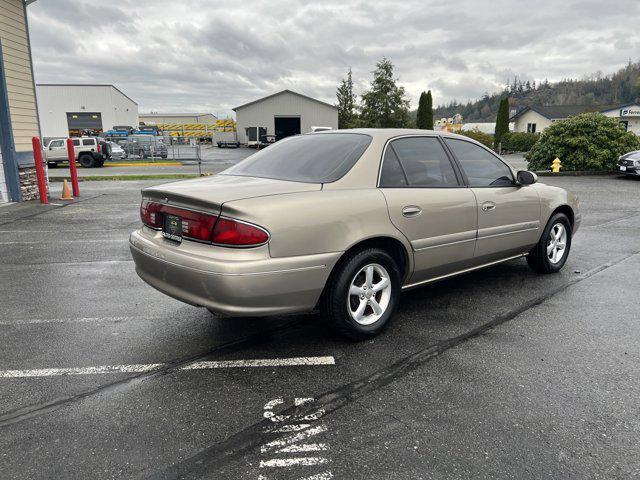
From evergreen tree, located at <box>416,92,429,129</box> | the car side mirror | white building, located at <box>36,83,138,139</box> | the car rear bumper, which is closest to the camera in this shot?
the car rear bumper

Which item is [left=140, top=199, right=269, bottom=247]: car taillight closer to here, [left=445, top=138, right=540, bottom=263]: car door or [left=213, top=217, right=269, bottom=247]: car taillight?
[left=213, top=217, right=269, bottom=247]: car taillight

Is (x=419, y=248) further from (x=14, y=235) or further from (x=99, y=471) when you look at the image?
(x=14, y=235)

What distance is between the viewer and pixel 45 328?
4039 millimetres

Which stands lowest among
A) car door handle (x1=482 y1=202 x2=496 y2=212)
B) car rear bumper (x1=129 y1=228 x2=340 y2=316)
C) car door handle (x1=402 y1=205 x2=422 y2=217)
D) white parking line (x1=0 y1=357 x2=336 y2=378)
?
white parking line (x1=0 y1=357 x2=336 y2=378)

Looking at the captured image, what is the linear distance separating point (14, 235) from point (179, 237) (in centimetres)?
635

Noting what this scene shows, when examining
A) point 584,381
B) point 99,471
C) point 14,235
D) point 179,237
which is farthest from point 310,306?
point 14,235

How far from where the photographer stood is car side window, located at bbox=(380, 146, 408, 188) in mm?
3775

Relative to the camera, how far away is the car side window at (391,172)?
3775 mm

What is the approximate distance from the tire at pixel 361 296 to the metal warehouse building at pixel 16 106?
11.2 m

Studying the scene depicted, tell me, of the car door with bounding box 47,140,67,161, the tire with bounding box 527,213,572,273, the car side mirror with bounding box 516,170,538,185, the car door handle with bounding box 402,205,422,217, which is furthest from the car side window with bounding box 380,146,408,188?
the car door with bounding box 47,140,67,161

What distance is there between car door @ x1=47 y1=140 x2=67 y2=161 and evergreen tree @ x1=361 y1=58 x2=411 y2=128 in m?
25.8

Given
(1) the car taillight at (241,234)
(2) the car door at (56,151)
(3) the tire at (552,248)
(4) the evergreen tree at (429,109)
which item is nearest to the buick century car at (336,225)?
(1) the car taillight at (241,234)

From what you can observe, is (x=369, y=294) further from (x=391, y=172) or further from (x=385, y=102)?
(x=385, y=102)

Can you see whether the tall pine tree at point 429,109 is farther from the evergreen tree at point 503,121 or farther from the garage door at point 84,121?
the garage door at point 84,121
